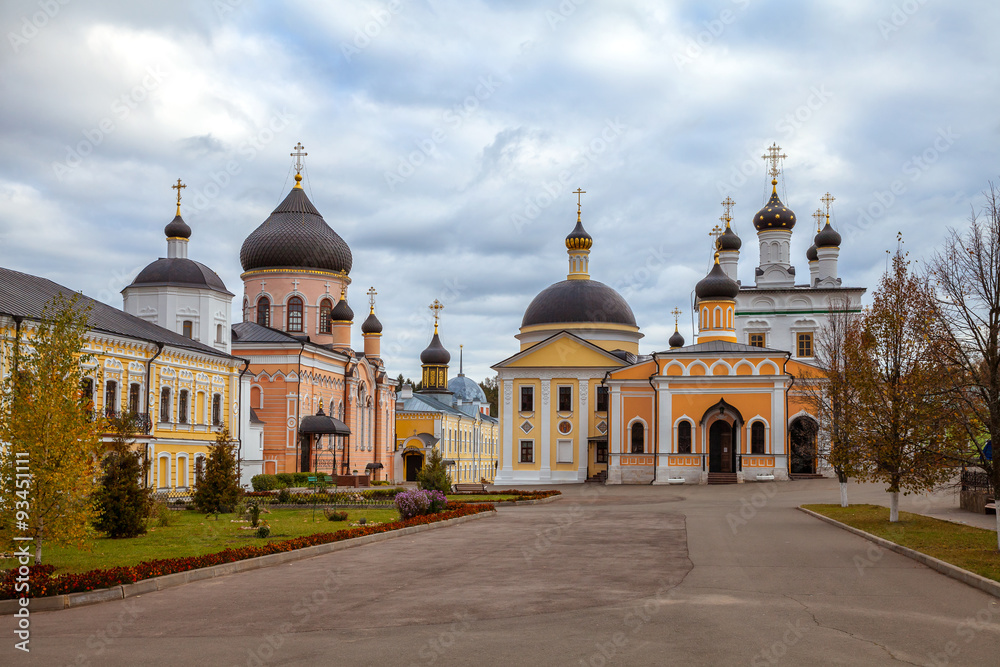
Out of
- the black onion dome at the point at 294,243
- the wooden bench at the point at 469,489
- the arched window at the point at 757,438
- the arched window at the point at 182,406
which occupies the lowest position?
the wooden bench at the point at 469,489

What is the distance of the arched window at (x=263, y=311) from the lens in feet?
186

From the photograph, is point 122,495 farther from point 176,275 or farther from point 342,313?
point 342,313

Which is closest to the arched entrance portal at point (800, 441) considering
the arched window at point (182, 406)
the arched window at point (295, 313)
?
the arched window at point (182, 406)

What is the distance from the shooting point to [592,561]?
49.9 feet

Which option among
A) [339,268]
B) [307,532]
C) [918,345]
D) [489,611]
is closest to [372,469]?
[339,268]

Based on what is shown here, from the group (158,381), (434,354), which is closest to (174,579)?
(158,381)

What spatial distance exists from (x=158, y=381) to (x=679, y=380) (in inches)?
958

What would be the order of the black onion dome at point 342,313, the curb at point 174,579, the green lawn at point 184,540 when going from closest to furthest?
the curb at point 174,579, the green lawn at point 184,540, the black onion dome at point 342,313

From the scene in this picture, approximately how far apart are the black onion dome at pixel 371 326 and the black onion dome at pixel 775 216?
2622cm

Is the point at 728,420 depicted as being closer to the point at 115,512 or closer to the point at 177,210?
the point at 177,210

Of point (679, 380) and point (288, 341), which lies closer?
point (679, 380)

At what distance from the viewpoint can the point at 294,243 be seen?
5656cm

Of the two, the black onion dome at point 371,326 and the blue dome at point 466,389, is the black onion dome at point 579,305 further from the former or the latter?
the blue dome at point 466,389

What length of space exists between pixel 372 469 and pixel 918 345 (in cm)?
4289
